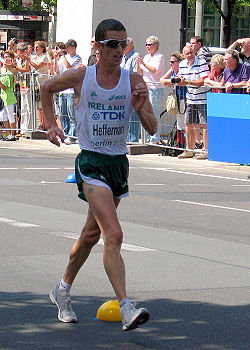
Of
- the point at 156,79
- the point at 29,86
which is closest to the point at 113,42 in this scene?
the point at 156,79

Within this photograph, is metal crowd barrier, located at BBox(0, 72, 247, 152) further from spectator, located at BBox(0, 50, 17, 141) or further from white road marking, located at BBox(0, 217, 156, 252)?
white road marking, located at BBox(0, 217, 156, 252)

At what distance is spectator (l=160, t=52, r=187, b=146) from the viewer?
18.4m

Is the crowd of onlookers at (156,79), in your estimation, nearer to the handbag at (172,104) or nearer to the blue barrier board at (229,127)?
the handbag at (172,104)

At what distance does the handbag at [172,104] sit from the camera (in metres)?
18.5

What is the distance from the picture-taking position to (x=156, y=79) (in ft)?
62.9

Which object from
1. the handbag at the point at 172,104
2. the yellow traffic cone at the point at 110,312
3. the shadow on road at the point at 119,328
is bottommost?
the shadow on road at the point at 119,328

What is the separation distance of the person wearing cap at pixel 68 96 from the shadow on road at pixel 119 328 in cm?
1345

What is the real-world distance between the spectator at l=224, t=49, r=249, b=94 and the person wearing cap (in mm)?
4279

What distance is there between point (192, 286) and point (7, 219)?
370 centimetres

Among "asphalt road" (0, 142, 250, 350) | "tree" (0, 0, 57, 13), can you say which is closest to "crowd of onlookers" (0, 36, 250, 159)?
"asphalt road" (0, 142, 250, 350)

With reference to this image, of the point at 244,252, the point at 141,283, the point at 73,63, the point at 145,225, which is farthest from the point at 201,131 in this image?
the point at 141,283

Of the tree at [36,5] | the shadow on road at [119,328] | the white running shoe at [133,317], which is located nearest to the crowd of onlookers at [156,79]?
the shadow on road at [119,328]

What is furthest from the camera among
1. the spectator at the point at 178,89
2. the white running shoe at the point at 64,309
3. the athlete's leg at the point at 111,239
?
the spectator at the point at 178,89

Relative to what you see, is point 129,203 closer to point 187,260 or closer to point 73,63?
point 187,260
